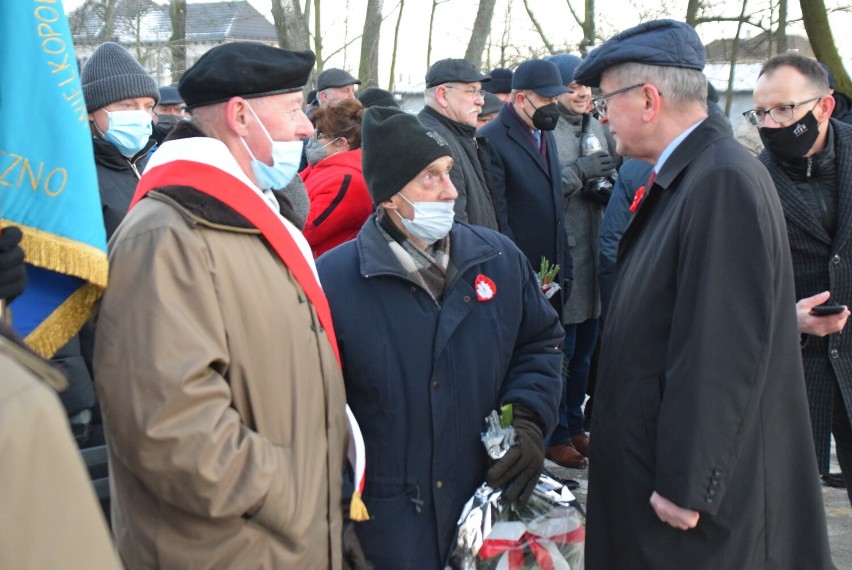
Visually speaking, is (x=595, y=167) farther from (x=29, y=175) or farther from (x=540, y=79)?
(x=29, y=175)

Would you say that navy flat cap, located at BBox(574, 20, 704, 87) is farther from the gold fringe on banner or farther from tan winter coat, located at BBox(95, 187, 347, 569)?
the gold fringe on banner

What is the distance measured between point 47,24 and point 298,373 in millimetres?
982

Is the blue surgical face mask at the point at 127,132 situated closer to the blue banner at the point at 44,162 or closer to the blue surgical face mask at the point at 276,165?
the blue surgical face mask at the point at 276,165

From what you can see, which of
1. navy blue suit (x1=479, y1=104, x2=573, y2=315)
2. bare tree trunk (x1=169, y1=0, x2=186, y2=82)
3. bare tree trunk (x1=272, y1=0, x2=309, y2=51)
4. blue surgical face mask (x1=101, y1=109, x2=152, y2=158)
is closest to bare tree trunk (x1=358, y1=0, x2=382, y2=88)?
bare tree trunk (x1=272, y1=0, x2=309, y2=51)

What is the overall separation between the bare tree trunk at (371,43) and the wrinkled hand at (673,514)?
1289cm

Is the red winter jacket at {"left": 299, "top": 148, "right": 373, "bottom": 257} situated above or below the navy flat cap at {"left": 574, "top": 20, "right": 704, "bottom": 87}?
below

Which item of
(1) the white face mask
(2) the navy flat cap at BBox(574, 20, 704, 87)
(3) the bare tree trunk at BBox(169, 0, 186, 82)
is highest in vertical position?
(2) the navy flat cap at BBox(574, 20, 704, 87)

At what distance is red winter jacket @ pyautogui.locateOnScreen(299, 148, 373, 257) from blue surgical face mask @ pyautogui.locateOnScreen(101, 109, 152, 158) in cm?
89

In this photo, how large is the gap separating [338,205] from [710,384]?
2636 millimetres

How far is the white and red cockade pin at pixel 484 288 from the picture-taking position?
111 inches

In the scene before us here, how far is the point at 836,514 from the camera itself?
474 cm

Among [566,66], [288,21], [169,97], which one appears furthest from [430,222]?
[288,21]

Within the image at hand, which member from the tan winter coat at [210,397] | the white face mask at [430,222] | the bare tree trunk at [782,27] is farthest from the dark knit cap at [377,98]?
the bare tree trunk at [782,27]

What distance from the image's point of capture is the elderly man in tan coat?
1.97 meters
